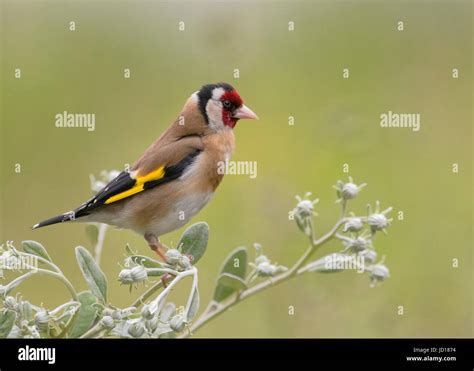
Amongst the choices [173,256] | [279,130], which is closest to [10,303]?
[173,256]

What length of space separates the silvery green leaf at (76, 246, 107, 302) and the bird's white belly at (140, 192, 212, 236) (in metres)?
1.19

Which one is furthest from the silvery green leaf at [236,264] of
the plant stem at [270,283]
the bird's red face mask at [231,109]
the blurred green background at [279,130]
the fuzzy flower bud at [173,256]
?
the blurred green background at [279,130]

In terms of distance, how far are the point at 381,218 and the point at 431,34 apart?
4.75 m

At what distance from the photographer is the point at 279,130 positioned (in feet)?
19.6

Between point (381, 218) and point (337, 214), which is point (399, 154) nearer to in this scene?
point (337, 214)

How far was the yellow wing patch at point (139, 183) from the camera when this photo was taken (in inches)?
135

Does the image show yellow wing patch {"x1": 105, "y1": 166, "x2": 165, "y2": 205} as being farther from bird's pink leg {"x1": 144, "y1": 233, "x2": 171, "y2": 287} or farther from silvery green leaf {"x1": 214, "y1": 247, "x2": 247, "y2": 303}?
silvery green leaf {"x1": 214, "y1": 247, "x2": 247, "y2": 303}

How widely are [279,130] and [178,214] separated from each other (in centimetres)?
248

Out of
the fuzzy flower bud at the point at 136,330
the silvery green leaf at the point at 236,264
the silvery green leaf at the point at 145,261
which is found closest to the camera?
the fuzzy flower bud at the point at 136,330

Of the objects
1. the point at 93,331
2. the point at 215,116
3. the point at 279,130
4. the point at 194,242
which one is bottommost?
the point at 93,331

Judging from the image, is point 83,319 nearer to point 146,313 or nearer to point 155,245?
point 146,313

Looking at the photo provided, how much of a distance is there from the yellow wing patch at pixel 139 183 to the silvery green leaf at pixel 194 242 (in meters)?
0.75

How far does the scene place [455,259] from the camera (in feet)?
15.3

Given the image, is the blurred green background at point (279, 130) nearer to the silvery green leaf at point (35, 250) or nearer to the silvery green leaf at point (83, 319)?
the silvery green leaf at point (35, 250)
